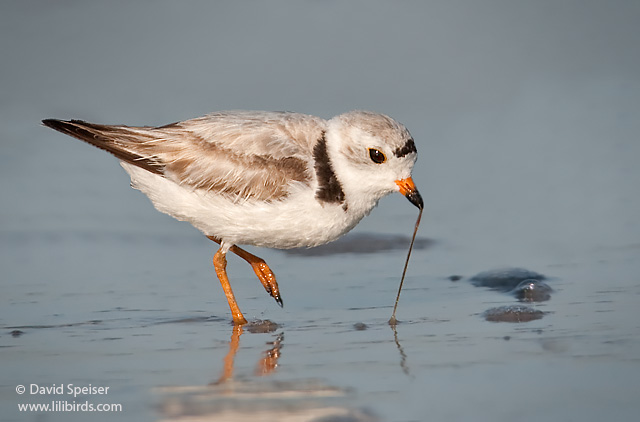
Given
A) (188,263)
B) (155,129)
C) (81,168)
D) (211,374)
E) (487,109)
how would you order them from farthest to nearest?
1. (487,109)
2. (81,168)
3. (188,263)
4. (155,129)
5. (211,374)

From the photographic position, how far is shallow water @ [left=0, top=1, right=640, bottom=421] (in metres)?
4.60

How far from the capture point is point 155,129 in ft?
22.4

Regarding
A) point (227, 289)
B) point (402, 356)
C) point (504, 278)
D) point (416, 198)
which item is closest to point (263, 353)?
point (402, 356)

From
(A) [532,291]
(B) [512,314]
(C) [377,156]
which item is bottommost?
(B) [512,314]

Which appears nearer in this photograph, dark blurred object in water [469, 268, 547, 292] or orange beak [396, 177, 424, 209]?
orange beak [396, 177, 424, 209]

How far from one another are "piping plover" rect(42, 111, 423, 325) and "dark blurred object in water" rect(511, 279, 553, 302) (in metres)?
1.06

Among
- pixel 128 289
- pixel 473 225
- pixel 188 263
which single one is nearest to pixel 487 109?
pixel 473 225

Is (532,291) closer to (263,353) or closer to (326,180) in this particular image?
(326,180)

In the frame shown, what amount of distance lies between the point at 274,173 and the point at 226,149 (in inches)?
17.8

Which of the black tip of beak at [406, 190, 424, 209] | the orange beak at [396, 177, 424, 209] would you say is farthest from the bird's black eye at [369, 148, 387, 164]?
the black tip of beak at [406, 190, 424, 209]

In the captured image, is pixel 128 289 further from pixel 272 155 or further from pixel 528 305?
pixel 528 305

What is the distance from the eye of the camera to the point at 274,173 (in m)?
6.21

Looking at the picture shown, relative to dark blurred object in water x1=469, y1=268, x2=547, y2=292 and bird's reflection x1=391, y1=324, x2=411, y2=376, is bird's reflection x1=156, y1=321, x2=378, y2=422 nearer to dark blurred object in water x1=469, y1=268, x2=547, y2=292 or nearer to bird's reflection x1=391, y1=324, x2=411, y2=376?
bird's reflection x1=391, y1=324, x2=411, y2=376

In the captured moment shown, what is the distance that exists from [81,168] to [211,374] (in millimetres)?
5171
